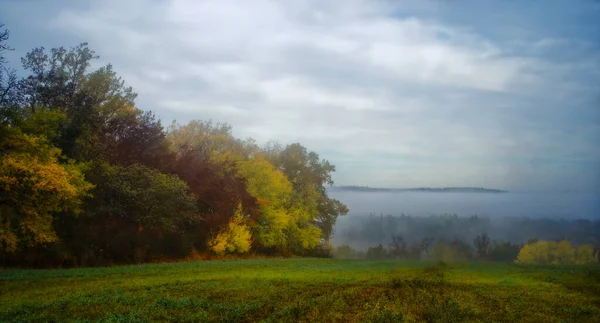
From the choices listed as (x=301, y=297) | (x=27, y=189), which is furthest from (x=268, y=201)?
(x=301, y=297)

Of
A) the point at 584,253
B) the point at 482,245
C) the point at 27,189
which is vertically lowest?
the point at 584,253

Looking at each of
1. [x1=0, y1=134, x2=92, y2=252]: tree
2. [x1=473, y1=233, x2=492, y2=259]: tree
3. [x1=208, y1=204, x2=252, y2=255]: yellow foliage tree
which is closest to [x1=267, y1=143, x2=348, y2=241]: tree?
[x1=208, y1=204, x2=252, y2=255]: yellow foliage tree

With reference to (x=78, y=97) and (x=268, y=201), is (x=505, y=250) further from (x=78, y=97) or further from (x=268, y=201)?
(x=78, y=97)

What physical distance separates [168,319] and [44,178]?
1698 cm

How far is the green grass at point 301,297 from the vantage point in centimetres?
1420

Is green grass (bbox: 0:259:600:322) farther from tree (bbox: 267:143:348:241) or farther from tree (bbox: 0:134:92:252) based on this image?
tree (bbox: 267:143:348:241)

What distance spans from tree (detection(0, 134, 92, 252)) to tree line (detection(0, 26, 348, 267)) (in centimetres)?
6

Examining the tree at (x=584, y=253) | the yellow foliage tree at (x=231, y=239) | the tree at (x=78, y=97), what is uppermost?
the tree at (x=78, y=97)

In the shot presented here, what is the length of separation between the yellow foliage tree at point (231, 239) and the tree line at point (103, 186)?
0.12m

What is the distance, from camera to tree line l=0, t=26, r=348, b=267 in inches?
1072

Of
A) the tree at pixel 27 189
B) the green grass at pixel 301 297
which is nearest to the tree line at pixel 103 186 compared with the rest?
the tree at pixel 27 189

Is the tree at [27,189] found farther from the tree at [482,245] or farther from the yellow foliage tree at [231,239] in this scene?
the tree at [482,245]

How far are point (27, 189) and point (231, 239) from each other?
24514mm

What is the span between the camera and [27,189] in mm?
25953
